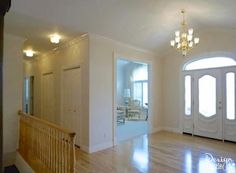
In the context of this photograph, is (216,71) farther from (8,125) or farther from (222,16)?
(8,125)

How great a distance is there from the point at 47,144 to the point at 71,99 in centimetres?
205

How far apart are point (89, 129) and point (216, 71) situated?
3.93 m

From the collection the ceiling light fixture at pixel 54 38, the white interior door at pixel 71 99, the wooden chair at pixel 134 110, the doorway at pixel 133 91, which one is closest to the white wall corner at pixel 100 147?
the white interior door at pixel 71 99

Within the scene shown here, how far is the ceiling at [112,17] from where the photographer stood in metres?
3.47

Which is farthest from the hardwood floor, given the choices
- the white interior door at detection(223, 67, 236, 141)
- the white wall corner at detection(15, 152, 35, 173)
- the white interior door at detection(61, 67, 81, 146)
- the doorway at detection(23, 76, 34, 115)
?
the doorway at detection(23, 76, 34, 115)

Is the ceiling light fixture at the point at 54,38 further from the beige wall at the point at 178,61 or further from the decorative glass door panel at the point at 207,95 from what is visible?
the decorative glass door panel at the point at 207,95

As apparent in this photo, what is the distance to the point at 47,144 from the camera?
10.2ft

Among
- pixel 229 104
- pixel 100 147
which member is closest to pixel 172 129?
pixel 229 104

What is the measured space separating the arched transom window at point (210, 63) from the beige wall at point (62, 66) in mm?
3487

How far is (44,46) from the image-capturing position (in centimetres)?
559

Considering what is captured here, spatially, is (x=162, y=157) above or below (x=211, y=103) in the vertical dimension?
below

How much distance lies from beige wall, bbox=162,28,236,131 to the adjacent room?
0.10ft

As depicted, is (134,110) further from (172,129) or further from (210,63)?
(210,63)

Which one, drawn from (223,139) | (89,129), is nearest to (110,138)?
(89,129)
